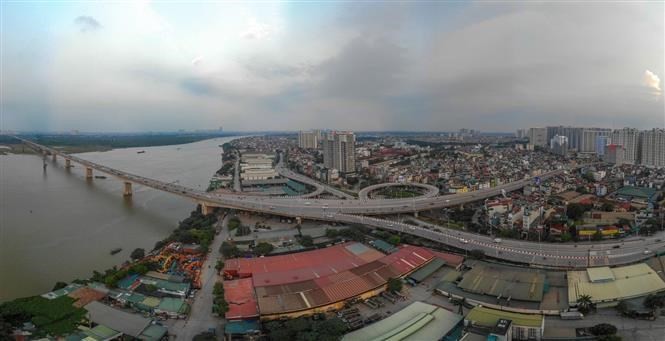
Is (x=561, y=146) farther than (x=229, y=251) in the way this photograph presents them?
Yes

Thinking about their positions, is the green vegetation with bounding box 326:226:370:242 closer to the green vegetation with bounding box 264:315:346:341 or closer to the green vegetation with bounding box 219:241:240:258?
the green vegetation with bounding box 219:241:240:258

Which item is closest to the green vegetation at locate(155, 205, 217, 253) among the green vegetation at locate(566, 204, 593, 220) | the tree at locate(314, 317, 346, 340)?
the tree at locate(314, 317, 346, 340)

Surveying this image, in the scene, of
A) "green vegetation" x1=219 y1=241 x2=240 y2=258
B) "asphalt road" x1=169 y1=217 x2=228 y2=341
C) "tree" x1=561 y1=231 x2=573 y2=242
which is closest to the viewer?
"asphalt road" x1=169 y1=217 x2=228 y2=341

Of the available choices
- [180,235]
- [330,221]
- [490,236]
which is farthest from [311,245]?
[490,236]

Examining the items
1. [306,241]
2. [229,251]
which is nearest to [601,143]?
[306,241]

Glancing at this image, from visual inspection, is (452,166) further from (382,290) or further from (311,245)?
(382,290)

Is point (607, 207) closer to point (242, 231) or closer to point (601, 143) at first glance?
point (242, 231)

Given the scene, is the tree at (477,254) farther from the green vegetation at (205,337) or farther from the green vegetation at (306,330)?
the green vegetation at (205,337)
